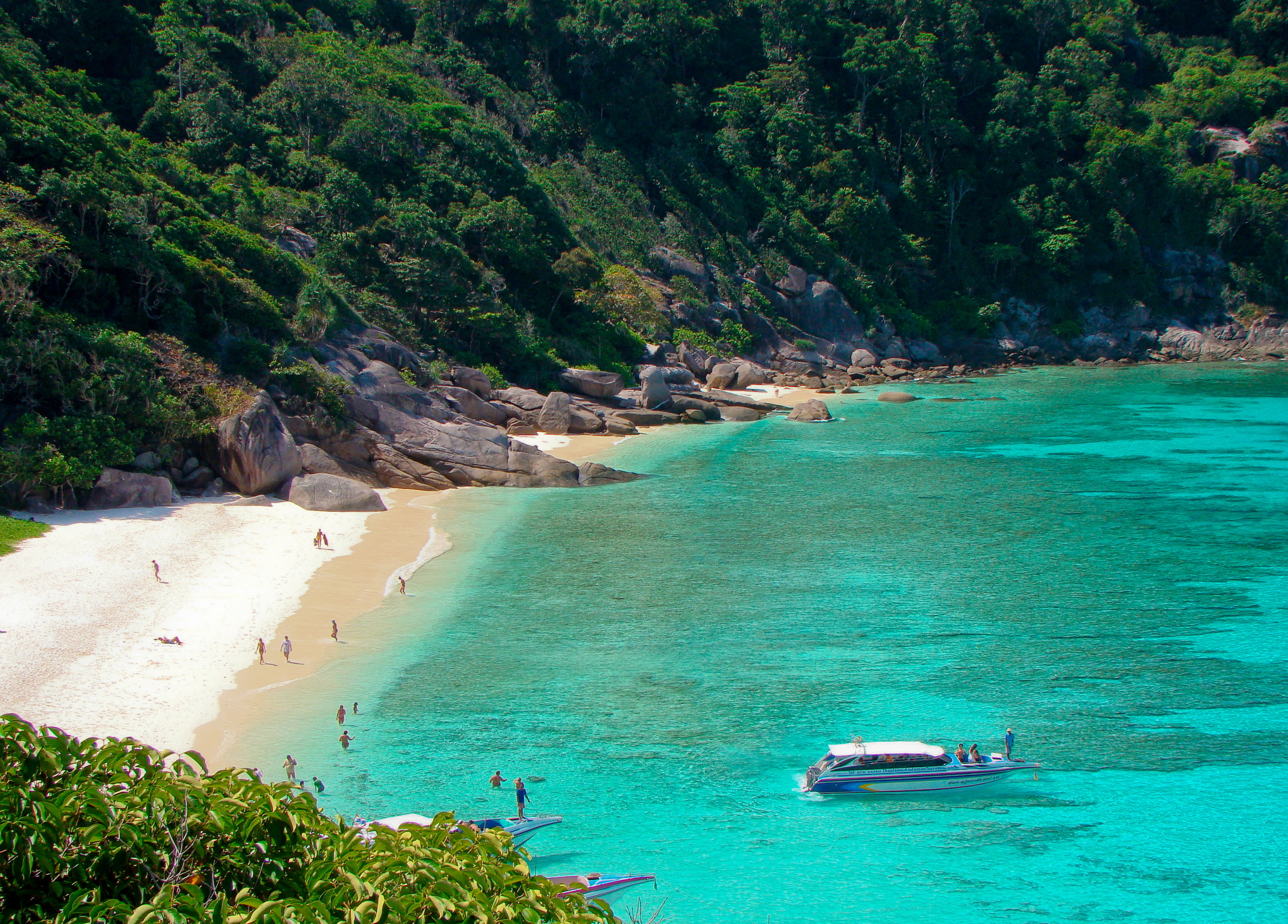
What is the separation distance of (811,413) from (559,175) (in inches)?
1201

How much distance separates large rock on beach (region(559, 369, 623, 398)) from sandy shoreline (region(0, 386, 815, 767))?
2093cm

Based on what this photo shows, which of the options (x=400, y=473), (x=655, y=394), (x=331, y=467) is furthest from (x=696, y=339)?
(x=331, y=467)

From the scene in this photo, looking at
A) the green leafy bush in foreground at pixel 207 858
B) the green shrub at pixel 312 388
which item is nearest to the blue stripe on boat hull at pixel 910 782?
the green leafy bush in foreground at pixel 207 858

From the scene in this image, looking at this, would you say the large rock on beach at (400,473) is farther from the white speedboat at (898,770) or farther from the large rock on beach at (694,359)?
the large rock on beach at (694,359)

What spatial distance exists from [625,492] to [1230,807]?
80.0ft

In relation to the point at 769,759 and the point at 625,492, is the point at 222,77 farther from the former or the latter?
the point at 769,759

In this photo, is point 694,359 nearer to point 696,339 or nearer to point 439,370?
point 696,339

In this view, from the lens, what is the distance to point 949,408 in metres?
59.2

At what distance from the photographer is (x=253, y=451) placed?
Result: 1282 inches

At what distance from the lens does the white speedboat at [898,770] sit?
16.0 meters

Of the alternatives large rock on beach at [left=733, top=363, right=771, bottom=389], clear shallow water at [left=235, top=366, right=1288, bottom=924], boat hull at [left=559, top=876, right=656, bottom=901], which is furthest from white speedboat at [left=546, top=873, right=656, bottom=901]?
large rock on beach at [left=733, top=363, right=771, bottom=389]

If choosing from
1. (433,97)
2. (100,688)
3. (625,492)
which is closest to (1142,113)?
(433,97)

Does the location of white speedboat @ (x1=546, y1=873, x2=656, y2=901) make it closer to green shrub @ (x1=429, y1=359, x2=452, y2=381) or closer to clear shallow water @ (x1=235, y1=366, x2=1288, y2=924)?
clear shallow water @ (x1=235, y1=366, x2=1288, y2=924)

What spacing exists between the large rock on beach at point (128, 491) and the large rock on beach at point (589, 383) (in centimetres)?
2548
